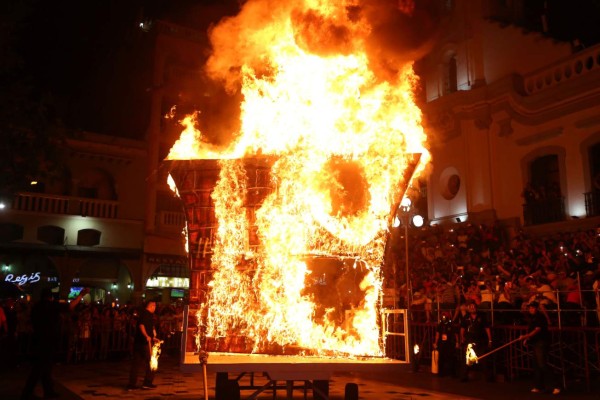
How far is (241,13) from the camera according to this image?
30.0 ft

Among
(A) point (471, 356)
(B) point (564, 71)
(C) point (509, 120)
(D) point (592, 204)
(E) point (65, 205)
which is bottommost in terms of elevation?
(A) point (471, 356)

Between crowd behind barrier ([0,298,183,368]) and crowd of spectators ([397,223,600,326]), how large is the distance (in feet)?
26.8

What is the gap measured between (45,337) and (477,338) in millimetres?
8236

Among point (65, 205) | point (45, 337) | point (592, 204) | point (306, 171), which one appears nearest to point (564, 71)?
point (592, 204)

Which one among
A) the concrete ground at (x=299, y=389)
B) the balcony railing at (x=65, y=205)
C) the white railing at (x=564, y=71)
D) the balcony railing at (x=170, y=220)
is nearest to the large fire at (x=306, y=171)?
the concrete ground at (x=299, y=389)

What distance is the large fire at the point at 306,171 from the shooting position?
718cm

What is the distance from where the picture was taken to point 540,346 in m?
10.3

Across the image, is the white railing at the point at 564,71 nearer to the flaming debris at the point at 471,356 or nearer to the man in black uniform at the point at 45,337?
the flaming debris at the point at 471,356

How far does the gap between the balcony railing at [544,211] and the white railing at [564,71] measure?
3732 mm

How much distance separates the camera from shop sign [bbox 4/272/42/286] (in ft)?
80.0

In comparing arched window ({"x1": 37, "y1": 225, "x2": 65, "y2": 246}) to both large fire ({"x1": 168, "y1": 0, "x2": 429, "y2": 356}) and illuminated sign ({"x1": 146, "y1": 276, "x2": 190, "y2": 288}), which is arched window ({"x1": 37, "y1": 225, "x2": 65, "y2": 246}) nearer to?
illuminated sign ({"x1": 146, "y1": 276, "x2": 190, "y2": 288})

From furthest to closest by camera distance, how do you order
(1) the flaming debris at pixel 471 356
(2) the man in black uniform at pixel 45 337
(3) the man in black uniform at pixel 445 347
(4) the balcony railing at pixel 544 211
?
(4) the balcony railing at pixel 544 211, (3) the man in black uniform at pixel 445 347, (1) the flaming debris at pixel 471 356, (2) the man in black uniform at pixel 45 337

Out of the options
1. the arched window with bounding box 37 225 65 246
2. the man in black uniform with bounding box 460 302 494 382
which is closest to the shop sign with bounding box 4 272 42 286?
the arched window with bounding box 37 225 65 246

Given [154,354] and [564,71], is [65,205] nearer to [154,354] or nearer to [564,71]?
[154,354]
